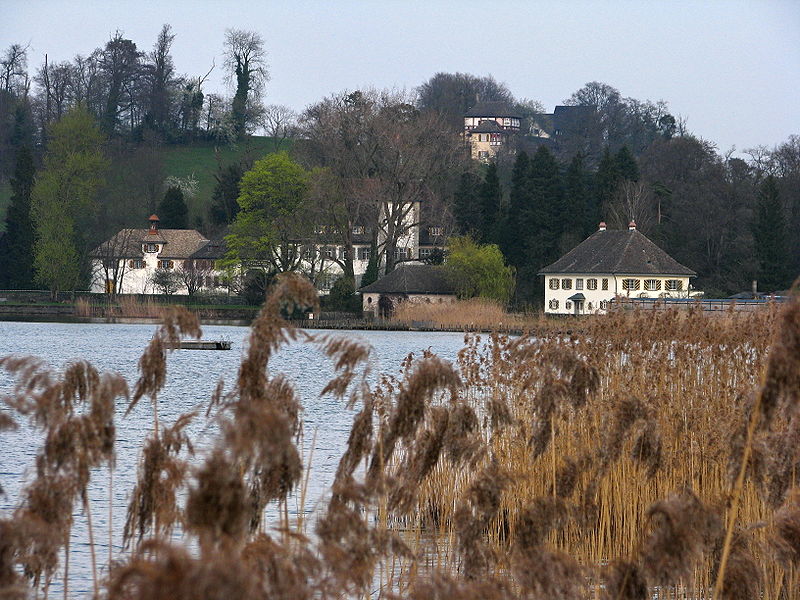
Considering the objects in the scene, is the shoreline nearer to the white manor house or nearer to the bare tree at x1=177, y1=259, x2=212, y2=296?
the white manor house

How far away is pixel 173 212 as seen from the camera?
301 ft

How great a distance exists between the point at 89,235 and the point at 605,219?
111ft

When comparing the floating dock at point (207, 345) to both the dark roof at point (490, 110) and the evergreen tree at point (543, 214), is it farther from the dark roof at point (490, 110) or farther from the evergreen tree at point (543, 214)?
the dark roof at point (490, 110)

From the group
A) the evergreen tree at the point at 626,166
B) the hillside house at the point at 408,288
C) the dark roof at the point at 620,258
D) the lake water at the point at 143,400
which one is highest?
the evergreen tree at the point at 626,166

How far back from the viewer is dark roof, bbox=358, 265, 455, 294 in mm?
69312

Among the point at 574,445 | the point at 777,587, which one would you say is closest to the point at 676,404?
the point at 574,445

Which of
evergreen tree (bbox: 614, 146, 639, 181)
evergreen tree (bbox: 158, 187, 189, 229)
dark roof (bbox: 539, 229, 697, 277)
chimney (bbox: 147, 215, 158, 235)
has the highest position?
evergreen tree (bbox: 614, 146, 639, 181)

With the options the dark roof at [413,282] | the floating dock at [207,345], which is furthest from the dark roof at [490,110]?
the floating dock at [207,345]

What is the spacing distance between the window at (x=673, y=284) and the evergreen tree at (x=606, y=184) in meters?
7.28

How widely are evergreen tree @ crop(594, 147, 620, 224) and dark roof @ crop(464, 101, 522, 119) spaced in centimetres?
6347

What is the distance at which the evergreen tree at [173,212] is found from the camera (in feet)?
300

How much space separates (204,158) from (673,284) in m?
51.3

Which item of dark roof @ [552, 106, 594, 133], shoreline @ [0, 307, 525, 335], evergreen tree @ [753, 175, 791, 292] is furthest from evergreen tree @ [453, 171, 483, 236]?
dark roof @ [552, 106, 594, 133]

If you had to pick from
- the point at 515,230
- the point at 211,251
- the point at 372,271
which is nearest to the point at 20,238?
the point at 211,251
